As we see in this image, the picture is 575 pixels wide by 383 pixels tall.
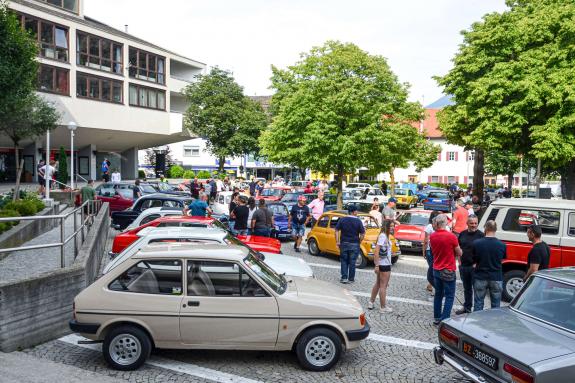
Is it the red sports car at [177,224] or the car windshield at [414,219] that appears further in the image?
the car windshield at [414,219]

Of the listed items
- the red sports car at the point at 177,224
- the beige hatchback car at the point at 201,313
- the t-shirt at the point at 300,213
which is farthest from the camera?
the t-shirt at the point at 300,213

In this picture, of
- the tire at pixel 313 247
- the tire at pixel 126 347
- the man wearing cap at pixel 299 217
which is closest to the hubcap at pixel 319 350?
the tire at pixel 126 347

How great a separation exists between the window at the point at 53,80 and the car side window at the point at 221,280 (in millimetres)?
30948

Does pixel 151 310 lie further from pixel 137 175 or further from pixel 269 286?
pixel 137 175

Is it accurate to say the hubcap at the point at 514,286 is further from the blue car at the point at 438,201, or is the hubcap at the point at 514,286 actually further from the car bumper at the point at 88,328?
the blue car at the point at 438,201

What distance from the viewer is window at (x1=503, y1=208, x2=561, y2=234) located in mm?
9922

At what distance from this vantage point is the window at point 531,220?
32.6ft

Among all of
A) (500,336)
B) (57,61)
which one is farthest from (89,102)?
(500,336)

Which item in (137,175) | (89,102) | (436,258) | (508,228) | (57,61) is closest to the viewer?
(436,258)

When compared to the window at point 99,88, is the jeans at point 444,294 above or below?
below

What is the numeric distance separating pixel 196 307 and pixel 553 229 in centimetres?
755

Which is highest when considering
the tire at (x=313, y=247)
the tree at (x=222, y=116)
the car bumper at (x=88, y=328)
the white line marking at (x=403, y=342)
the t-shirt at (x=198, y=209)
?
the tree at (x=222, y=116)

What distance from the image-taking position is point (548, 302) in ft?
18.4

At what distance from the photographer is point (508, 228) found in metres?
10.3
